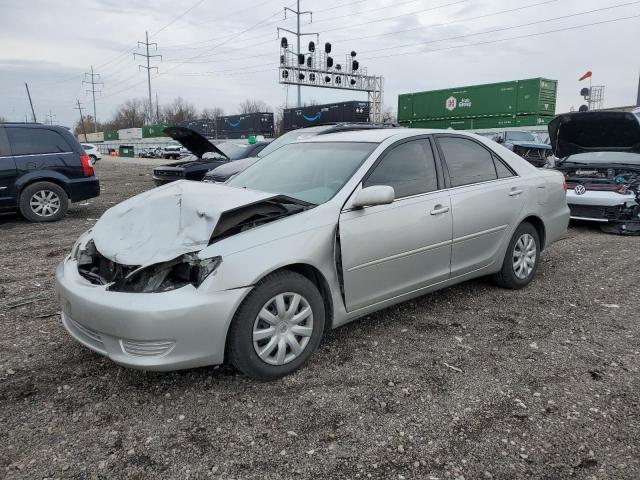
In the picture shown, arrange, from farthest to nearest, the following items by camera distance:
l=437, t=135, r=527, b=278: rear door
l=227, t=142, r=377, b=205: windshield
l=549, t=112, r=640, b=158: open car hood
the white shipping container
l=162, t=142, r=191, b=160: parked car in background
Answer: the white shipping container, l=162, t=142, r=191, b=160: parked car in background, l=549, t=112, r=640, b=158: open car hood, l=437, t=135, r=527, b=278: rear door, l=227, t=142, r=377, b=205: windshield

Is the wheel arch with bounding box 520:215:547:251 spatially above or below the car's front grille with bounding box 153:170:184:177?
below

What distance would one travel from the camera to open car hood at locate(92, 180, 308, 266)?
117 inches

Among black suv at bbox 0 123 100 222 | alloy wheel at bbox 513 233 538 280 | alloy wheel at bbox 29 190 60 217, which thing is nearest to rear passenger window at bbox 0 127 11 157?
black suv at bbox 0 123 100 222

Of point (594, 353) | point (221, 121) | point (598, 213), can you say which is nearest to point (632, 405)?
point (594, 353)

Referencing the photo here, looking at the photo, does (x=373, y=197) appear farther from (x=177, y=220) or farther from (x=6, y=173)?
(x=6, y=173)

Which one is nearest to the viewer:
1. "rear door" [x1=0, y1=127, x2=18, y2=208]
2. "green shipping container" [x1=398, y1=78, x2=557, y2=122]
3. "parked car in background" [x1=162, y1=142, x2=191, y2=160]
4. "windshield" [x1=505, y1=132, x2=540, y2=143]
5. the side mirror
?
the side mirror

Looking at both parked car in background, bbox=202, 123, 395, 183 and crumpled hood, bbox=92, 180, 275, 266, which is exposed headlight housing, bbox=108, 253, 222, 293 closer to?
crumpled hood, bbox=92, 180, 275, 266

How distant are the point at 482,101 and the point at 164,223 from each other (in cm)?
3038

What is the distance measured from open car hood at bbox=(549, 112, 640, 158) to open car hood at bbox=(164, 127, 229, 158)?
6.18 metres

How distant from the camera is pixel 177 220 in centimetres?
323

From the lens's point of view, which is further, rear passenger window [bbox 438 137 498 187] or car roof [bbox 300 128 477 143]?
rear passenger window [bbox 438 137 498 187]

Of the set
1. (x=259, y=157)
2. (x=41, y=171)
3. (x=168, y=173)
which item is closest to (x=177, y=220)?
(x=259, y=157)

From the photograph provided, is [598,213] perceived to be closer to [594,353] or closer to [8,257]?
[594,353]

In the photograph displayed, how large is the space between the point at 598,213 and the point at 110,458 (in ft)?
25.6
